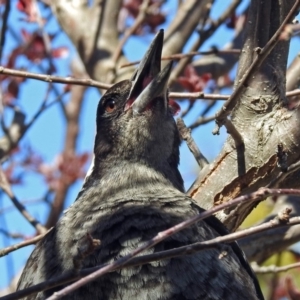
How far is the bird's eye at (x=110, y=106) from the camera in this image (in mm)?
4617

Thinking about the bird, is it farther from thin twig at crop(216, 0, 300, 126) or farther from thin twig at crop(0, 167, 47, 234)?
thin twig at crop(216, 0, 300, 126)

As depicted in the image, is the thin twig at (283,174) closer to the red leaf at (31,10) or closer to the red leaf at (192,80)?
the red leaf at (192,80)

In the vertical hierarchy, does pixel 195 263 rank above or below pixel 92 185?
below

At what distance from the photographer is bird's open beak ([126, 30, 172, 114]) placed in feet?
13.5

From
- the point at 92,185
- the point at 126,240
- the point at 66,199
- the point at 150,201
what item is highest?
the point at 66,199

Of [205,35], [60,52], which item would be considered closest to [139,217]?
[205,35]

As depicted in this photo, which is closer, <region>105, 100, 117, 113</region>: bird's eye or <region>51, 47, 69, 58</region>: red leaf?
<region>105, 100, 117, 113</region>: bird's eye

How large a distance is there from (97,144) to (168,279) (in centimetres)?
155

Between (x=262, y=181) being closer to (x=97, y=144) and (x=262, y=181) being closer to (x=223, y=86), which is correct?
(x=97, y=144)

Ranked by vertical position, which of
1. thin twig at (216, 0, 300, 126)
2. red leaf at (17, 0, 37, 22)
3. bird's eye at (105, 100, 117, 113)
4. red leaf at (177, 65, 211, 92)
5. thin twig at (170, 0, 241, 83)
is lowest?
thin twig at (216, 0, 300, 126)

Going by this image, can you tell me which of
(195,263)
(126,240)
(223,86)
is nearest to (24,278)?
(126,240)

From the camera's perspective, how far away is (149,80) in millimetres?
4344

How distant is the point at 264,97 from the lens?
12.4 feet

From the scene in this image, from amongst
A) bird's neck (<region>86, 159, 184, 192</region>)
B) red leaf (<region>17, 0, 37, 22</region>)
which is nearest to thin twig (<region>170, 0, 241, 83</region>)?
bird's neck (<region>86, 159, 184, 192</region>)
